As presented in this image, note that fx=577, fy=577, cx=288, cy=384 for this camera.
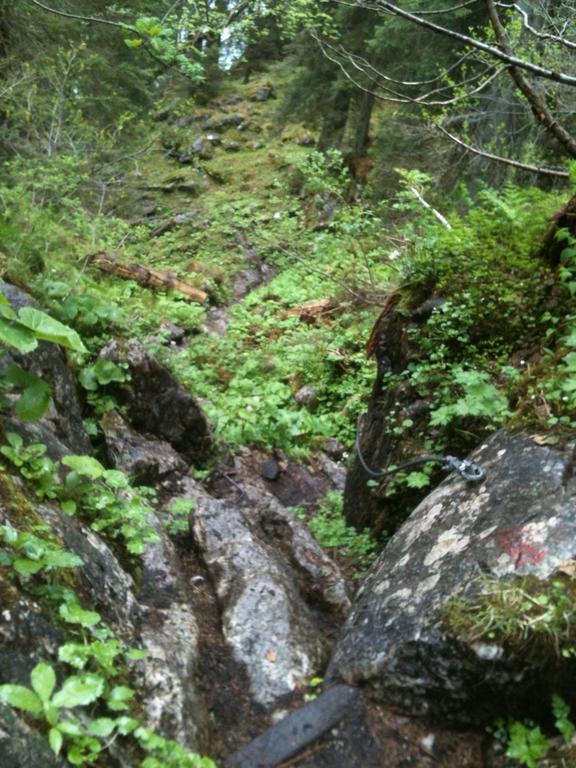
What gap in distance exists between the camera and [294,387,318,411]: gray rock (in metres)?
8.88

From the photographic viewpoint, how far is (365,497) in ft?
15.9

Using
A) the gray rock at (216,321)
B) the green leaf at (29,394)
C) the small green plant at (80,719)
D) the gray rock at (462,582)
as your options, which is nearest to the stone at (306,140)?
the gray rock at (216,321)

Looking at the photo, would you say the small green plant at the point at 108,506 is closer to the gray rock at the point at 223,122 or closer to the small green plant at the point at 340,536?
the small green plant at the point at 340,536

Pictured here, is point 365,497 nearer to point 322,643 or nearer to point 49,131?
point 322,643

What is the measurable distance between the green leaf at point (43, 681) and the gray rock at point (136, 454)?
283cm

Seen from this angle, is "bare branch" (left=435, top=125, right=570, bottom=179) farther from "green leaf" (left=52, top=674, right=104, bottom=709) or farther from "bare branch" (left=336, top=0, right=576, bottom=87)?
Result: "green leaf" (left=52, top=674, right=104, bottom=709)

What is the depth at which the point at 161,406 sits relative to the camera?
560cm

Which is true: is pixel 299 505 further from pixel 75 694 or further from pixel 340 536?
pixel 75 694

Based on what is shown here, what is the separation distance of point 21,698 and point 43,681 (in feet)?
0.22

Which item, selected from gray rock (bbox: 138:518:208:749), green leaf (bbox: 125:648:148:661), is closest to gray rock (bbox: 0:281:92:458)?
gray rock (bbox: 138:518:208:749)

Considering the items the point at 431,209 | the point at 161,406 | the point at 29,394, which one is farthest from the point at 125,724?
the point at 431,209

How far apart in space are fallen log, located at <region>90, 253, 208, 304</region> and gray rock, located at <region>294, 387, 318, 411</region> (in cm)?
440

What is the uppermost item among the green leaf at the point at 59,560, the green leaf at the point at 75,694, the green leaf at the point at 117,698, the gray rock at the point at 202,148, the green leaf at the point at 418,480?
the gray rock at the point at 202,148

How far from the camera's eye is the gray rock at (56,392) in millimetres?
3683
